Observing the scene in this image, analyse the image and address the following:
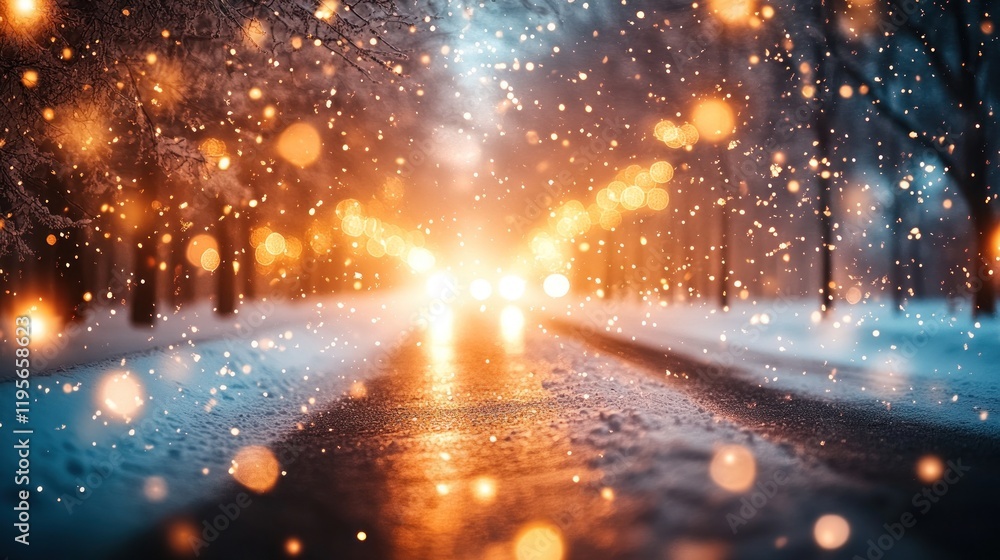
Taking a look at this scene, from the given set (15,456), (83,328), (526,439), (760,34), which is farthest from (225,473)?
(760,34)

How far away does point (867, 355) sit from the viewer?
1445 centimetres

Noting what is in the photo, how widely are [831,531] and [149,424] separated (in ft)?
24.0

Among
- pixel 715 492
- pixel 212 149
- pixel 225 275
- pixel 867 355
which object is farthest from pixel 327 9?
pixel 225 275

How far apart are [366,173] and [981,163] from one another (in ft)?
52.3

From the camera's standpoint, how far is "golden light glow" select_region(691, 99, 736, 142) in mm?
17500

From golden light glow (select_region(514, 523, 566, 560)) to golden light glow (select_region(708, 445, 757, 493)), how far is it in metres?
1.58

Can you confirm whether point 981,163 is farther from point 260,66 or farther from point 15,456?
point 15,456

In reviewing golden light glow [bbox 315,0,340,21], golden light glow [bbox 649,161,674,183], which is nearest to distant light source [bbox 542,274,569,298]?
golden light glow [bbox 649,161,674,183]

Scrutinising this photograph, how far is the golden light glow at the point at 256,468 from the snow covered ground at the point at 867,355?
26.5ft

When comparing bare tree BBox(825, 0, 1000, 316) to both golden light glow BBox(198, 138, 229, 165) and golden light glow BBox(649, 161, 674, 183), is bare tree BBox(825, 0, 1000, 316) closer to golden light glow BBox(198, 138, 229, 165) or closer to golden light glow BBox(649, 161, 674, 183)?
golden light glow BBox(649, 161, 674, 183)

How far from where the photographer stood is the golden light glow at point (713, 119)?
57.4 ft

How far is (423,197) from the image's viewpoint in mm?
22422

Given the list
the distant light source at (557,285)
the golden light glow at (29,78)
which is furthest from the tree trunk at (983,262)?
the distant light source at (557,285)

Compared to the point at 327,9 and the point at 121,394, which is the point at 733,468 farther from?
the point at 121,394
